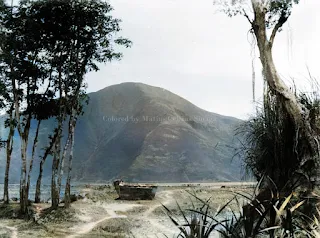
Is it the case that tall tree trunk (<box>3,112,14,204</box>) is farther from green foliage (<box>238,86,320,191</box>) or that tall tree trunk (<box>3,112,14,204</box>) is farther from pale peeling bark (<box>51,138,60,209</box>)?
green foliage (<box>238,86,320,191</box>)

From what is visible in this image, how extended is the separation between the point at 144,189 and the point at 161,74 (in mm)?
1165

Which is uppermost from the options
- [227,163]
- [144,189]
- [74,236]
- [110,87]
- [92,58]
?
[92,58]

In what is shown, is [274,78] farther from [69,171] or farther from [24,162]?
[24,162]

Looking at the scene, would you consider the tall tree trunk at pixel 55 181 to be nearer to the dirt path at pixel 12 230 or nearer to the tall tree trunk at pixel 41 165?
the tall tree trunk at pixel 41 165

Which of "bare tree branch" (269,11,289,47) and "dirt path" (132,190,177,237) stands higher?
"bare tree branch" (269,11,289,47)

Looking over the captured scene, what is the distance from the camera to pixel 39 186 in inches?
197

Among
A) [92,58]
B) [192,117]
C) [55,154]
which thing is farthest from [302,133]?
[55,154]

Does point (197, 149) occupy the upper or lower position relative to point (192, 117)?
lower

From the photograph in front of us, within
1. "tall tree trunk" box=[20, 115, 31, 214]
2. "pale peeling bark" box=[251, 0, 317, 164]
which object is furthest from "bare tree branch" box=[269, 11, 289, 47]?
"tall tree trunk" box=[20, 115, 31, 214]

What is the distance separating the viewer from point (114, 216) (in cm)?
358

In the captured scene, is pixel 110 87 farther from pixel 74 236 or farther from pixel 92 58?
pixel 74 236

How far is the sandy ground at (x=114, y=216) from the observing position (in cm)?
337

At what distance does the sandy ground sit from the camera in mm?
3373

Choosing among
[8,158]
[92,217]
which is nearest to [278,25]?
[92,217]
